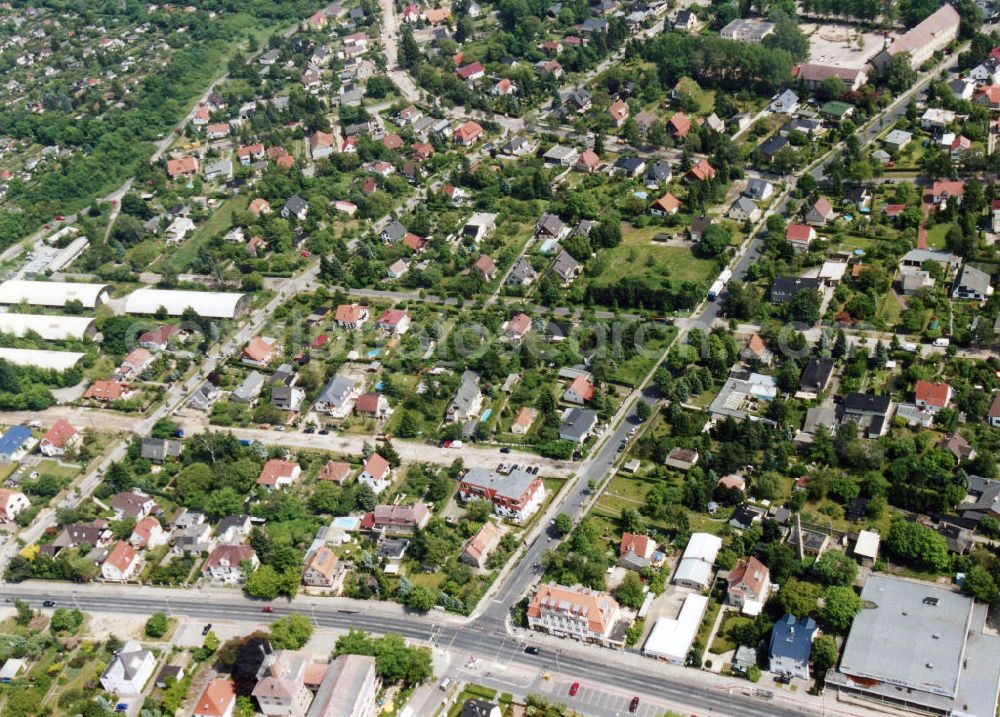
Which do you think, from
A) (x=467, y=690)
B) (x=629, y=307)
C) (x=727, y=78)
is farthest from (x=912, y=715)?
(x=727, y=78)

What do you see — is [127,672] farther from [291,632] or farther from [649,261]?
[649,261]

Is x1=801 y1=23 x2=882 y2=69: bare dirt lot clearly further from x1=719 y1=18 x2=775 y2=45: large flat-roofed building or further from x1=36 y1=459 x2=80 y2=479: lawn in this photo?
x1=36 y1=459 x2=80 y2=479: lawn

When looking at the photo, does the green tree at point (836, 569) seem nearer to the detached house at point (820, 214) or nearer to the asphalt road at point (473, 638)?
the asphalt road at point (473, 638)

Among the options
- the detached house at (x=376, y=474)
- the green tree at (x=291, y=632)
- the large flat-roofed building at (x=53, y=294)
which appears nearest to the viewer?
the green tree at (x=291, y=632)

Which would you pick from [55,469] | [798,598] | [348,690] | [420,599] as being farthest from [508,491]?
[55,469]

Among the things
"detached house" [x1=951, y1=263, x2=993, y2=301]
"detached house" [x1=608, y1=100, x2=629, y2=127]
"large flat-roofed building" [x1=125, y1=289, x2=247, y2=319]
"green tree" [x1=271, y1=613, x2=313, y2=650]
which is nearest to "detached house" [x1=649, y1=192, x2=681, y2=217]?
"detached house" [x1=608, y1=100, x2=629, y2=127]

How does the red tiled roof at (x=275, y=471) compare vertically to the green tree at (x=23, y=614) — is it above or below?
above

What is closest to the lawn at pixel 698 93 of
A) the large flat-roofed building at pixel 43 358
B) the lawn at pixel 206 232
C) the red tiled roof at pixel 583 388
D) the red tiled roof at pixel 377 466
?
the red tiled roof at pixel 583 388

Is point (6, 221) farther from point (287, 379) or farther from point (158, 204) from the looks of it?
point (287, 379)
